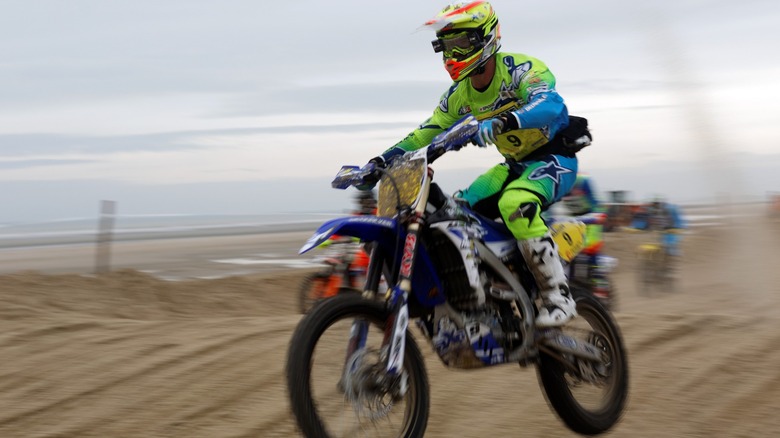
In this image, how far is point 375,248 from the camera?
4645mm

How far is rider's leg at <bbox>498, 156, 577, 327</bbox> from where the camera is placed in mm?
5188

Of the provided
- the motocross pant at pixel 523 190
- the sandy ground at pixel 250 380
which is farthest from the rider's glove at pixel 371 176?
the sandy ground at pixel 250 380

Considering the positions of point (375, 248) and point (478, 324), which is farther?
point (478, 324)

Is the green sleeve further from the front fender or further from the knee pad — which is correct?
the front fender

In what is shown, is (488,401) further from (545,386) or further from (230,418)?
(230,418)

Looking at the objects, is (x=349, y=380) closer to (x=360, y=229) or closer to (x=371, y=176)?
(x=360, y=229)

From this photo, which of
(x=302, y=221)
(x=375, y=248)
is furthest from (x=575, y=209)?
(x=302, y=221)

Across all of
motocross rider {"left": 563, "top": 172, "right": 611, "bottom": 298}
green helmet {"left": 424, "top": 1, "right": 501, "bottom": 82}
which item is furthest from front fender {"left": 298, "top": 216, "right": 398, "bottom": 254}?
motocross rider {"left": 563, "top": 172, "right": 611, "bottom": 298}

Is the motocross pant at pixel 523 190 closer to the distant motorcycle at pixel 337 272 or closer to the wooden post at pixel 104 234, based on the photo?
the distant motorcycle at pixel 337 272

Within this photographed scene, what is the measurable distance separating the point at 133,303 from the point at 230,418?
7.42m

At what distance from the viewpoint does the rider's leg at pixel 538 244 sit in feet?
17.0

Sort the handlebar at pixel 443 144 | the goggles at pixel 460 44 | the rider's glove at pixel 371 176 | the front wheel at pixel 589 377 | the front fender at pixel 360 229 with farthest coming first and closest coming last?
1. the front wheel at pixel 589 377
2. the goggles at pixel 460 44
3. the rider's glove at pixel 371 176
4. the handlebar at pixel 443 144
5. the front fender at pixel 360 229

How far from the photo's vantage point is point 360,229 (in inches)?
178

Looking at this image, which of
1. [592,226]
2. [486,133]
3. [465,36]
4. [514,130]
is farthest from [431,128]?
[592,226]
